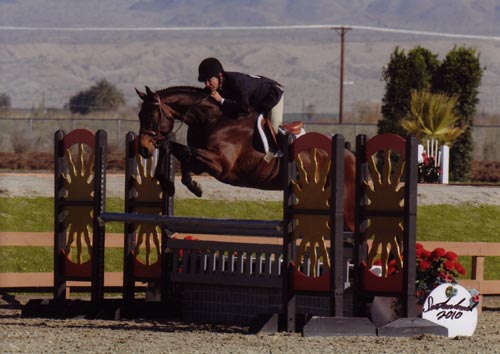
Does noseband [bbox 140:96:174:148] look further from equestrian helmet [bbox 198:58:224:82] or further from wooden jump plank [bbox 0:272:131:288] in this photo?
wooden jump plank [bbox 0:272:131:288]

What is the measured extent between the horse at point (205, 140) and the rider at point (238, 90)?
0.07 metres

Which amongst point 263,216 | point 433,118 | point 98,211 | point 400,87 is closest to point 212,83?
point 98,211

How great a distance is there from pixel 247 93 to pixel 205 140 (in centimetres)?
50

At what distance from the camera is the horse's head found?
977 cm

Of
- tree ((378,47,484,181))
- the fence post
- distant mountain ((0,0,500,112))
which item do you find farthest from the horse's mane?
distant mountain ((0,0,500,112))

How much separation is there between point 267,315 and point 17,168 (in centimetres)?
1852

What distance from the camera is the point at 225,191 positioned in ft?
65.1

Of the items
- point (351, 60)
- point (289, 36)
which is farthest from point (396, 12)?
point (351, 60)

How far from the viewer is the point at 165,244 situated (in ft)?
33.1

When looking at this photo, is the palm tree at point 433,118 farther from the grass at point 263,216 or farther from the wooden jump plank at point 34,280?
the wooden jump plank at point 34,280

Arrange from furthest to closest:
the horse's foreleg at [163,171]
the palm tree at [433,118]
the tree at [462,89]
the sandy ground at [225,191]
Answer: the tree at [462,89], the palm tree at [433,118], the sandy ground at [225,191], the horse's foreleg at [163,171]

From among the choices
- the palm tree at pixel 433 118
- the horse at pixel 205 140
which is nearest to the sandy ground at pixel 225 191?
the palm tree at pixel 433 118

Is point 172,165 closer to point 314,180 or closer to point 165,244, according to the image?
point 165,244

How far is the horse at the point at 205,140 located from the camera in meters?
9.81
